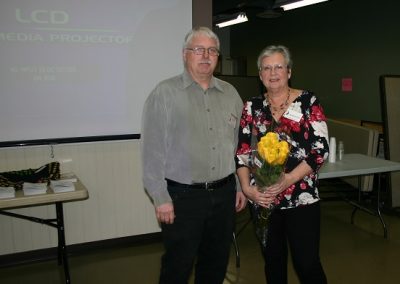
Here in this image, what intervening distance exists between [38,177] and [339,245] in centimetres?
247

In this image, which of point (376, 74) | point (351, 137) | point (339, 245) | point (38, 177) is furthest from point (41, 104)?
point (376, 74)

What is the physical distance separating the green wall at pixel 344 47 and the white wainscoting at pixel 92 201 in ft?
13.5

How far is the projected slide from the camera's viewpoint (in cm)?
261

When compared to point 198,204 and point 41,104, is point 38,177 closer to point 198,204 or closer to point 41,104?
point 41,104

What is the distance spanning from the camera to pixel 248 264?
2.87 m

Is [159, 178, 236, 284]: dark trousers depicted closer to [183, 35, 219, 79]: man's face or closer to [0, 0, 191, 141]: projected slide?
[183, 35, 219, 79]: man's face

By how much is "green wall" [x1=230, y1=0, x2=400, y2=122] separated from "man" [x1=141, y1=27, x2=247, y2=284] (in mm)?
4489

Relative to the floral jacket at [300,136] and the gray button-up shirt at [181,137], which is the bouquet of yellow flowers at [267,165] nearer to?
the floral jacket at [300,136]

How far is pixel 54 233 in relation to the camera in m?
2.95

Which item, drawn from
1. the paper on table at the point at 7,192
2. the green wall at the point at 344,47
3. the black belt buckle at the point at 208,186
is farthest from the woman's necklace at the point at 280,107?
the green wall at the point at 344,47

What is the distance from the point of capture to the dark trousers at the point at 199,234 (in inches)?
69.4

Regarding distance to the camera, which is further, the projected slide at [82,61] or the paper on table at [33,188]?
the projected slide at [82,61]

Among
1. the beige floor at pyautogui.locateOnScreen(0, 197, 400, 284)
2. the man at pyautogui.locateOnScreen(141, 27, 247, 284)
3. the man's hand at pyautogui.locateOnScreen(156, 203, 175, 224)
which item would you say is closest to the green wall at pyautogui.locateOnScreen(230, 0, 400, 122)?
the beige floor at pyautogui.locateOnScreen(0, 197, 400, 284)

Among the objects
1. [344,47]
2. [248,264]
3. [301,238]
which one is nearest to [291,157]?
[301,238]
